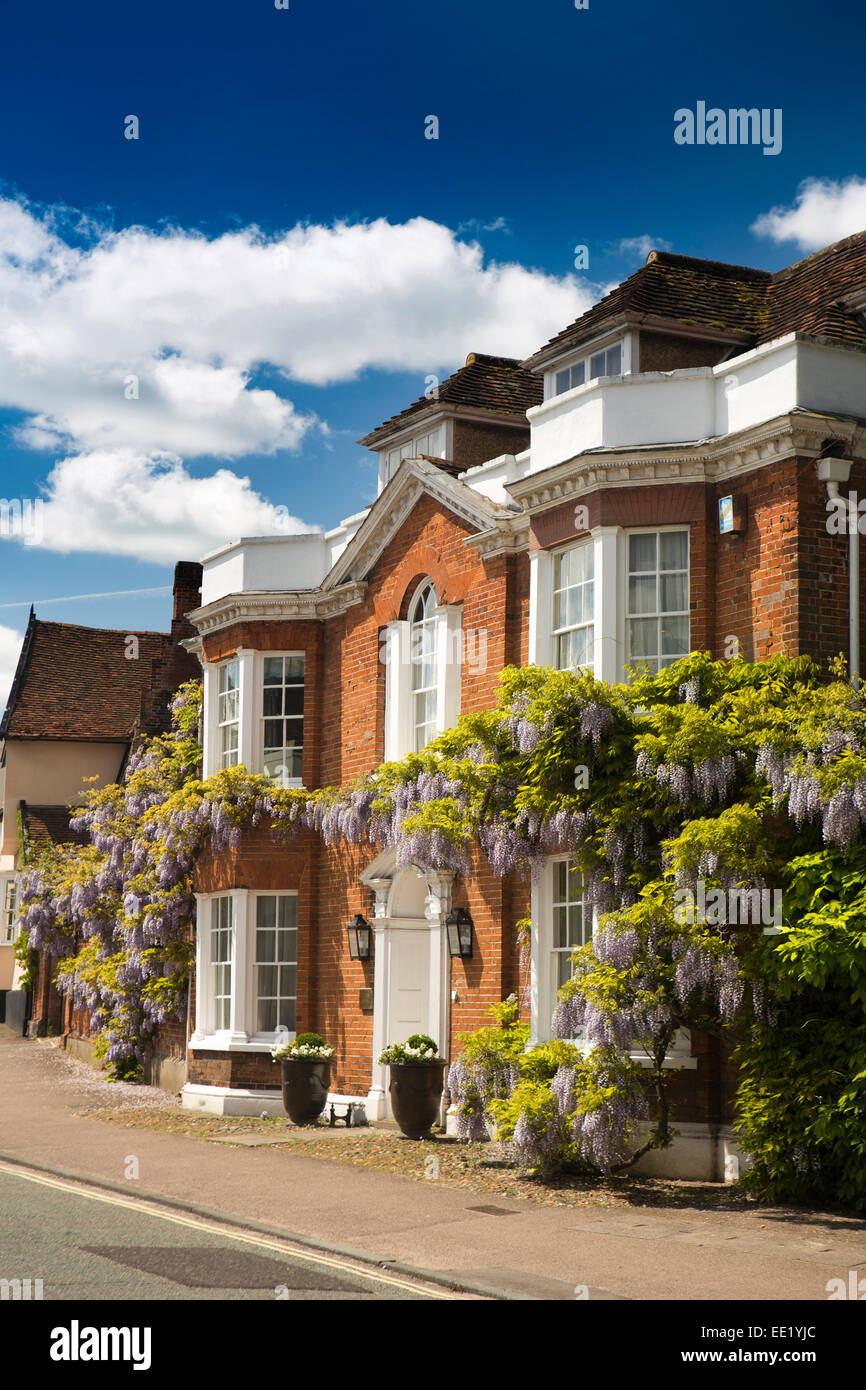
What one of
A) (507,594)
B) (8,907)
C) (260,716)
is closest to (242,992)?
(260,716)

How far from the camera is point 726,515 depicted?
14.2 m

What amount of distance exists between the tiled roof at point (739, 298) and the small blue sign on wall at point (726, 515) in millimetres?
2288

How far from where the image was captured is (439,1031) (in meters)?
16.9

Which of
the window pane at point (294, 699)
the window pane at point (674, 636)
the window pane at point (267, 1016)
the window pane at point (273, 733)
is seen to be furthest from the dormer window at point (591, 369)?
the window pane at point (267, 1016)

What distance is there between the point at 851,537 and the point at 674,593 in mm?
1811

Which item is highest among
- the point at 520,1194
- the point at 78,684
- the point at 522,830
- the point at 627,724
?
the point at 78,684

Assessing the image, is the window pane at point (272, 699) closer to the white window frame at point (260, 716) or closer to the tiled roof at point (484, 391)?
the white window frame at point (260, 716)

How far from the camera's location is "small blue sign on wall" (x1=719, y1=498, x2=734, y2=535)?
46.2 ft

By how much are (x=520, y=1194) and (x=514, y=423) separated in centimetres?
1131

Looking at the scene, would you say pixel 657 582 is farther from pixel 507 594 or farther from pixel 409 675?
pixel 409 675

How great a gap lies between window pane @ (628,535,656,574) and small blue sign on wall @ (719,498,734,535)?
2.47 ft

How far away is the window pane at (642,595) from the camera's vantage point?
14.6 m

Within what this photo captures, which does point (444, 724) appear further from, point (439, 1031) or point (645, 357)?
point (645, 357)
